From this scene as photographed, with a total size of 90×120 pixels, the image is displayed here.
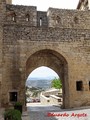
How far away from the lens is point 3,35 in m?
13.6

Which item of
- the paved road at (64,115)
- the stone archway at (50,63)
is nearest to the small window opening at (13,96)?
the paved road at (64,115)

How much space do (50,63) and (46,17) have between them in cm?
383

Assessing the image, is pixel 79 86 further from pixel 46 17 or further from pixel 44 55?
pixel 46 17

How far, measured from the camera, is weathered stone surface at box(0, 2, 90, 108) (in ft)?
43.7

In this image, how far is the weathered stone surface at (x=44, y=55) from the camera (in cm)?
1333

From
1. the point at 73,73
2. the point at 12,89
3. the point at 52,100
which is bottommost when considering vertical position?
the point at 52,100

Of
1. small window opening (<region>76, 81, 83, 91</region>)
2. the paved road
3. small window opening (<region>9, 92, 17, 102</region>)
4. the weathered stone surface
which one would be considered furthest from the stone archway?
the paved road

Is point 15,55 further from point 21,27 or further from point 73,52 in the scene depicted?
point 73,52

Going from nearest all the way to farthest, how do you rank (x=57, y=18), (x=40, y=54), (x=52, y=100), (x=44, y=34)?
(x=44, y=34), (x=40, y=54), (x=57, y=18), (x=52, y=100)

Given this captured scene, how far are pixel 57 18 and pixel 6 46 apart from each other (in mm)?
5439

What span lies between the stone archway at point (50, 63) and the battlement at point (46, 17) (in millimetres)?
2687

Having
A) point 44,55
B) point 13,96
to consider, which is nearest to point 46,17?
point 44,55

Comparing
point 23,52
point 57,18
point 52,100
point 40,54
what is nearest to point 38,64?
point 40,54

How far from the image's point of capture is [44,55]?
51.5 feet
